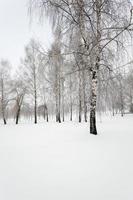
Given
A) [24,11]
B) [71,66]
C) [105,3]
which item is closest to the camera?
[24,11]

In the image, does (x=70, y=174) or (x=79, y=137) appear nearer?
(x=70, y=174)

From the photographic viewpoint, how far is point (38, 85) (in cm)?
2142

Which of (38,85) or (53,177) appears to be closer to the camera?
(53,177)

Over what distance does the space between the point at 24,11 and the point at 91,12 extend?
2.64m

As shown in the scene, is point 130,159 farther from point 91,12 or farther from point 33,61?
point 33,61

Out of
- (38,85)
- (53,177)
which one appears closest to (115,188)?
(53,177)

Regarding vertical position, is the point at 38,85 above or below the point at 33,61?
below

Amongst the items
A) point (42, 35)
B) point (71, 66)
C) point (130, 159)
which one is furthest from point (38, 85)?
point (130, 159)

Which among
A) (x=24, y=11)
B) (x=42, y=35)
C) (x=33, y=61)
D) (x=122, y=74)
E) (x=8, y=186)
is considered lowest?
(x=8, y=186)

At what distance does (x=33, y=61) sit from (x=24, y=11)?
15.7 m

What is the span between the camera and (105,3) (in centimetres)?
638

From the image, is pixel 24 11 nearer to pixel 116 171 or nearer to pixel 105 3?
pixel 105 3

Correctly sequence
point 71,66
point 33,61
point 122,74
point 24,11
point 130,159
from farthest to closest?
1. point 33,61
2. point 71,66
3. point 122,74
4. point 24,11
5. point 130,159

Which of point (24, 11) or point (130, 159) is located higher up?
point (24, 11)
